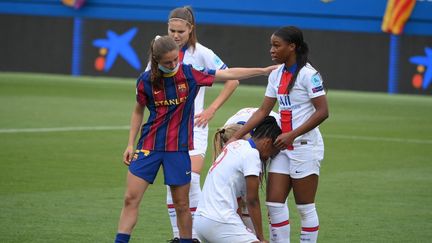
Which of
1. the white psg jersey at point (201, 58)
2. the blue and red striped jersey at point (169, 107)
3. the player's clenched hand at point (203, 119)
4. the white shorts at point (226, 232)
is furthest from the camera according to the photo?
the white psg jersey at point (201, 58)

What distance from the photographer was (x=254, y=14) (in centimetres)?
3656

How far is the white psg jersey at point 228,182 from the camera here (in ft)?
24.3

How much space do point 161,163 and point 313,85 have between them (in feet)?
4.46

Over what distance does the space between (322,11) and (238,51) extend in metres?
3.42

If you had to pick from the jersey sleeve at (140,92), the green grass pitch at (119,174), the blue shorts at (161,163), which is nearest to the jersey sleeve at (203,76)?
the jersey sleeve at (140,92)

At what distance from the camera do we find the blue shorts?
784cm

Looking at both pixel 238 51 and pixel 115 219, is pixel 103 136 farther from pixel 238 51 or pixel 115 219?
Answer: pixel 238 51

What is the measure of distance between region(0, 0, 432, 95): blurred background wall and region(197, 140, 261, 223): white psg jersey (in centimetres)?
2598

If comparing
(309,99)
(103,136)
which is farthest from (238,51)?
(309,99)

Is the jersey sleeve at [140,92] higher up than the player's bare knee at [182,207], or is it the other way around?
the jersey sleeve at [140,92]

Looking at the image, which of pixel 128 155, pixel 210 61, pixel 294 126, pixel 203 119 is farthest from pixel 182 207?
pixel 210 61

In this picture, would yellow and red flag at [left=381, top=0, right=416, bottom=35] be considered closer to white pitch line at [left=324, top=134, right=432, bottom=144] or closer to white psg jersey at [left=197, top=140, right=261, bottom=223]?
white pitch line at [left=324, top=134, right=432, bottom=144]

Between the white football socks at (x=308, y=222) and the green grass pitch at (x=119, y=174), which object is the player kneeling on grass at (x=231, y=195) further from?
the green grass pitch at (x=119, y=174)

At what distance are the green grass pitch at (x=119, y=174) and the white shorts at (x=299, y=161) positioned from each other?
151 centimetres
